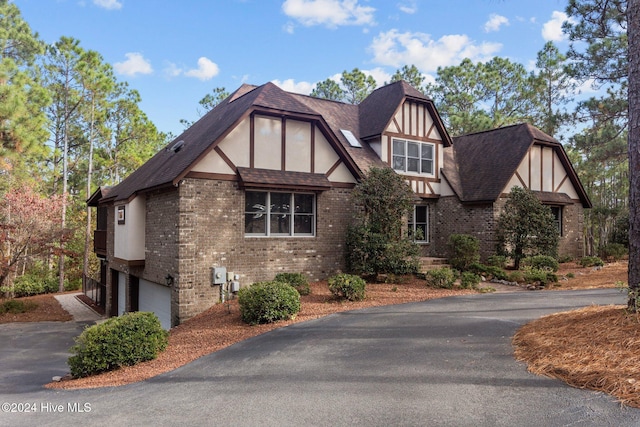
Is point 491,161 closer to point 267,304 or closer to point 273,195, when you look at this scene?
point 273,195

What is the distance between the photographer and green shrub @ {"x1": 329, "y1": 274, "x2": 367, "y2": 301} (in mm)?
10734

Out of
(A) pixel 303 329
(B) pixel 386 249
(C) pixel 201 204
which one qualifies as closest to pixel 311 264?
(B) pixel 386 249

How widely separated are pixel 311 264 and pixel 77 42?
21255 mm

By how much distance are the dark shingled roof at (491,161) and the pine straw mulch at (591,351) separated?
1211 centimetres

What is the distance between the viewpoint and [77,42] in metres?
24.9

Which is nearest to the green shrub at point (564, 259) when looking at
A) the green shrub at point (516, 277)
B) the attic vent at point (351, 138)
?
the green shrub at point (516, 277)

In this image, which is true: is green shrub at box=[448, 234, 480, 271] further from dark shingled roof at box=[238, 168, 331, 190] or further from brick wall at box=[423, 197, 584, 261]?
dark shingled roof at box=[238, 168, 331, 190]

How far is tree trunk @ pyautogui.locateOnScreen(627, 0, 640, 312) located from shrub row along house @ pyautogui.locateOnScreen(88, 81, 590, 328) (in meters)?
8.58

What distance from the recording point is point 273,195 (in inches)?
519

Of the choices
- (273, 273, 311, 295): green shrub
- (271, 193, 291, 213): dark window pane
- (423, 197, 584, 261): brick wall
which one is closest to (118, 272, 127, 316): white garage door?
(271, 193, 291, 213): dark window pane

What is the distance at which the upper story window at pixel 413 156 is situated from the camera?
1827 cm

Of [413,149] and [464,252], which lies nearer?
[464,252]

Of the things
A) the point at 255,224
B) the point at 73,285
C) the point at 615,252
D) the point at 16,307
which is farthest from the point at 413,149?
the point at 73,285

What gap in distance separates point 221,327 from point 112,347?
2.43 metres
